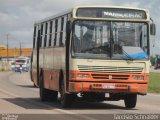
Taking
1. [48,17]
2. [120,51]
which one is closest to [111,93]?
[120,51]

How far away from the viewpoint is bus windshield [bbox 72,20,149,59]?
19.9m

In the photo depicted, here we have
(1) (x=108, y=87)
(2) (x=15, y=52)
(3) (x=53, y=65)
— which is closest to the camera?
(1) (x=108, y=87)

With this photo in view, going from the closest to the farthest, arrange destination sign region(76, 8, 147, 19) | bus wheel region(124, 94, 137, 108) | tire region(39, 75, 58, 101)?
destination sign region(76, 8, 147, 19), bus wheel region(124, 94, 137, 108), tire region(39, 75, 58, 101)

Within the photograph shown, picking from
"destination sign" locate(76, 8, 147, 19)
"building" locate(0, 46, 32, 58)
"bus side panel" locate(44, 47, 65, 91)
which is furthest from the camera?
"building" locate(0, 46, 32, 58)

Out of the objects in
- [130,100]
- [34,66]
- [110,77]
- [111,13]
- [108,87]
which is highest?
[111,13]

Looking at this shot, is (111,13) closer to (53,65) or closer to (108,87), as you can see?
(108,87)

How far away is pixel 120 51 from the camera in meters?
20.1

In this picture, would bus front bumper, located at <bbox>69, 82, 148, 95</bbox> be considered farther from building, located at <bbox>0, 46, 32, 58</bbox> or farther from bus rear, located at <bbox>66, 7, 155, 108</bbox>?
building, located at <bbox>0, 46, 32, 58</bbox>

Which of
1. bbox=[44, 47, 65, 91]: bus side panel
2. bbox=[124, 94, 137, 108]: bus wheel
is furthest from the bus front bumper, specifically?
bbox=[44, 47, 65, 91]: bus side panel

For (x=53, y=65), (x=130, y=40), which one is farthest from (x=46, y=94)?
(x=130, y=40)

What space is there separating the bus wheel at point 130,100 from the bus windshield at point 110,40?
1.60 m

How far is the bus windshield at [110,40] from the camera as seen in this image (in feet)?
65.2

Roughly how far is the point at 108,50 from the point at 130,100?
221 centimetres

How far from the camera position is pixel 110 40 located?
2011 cm
